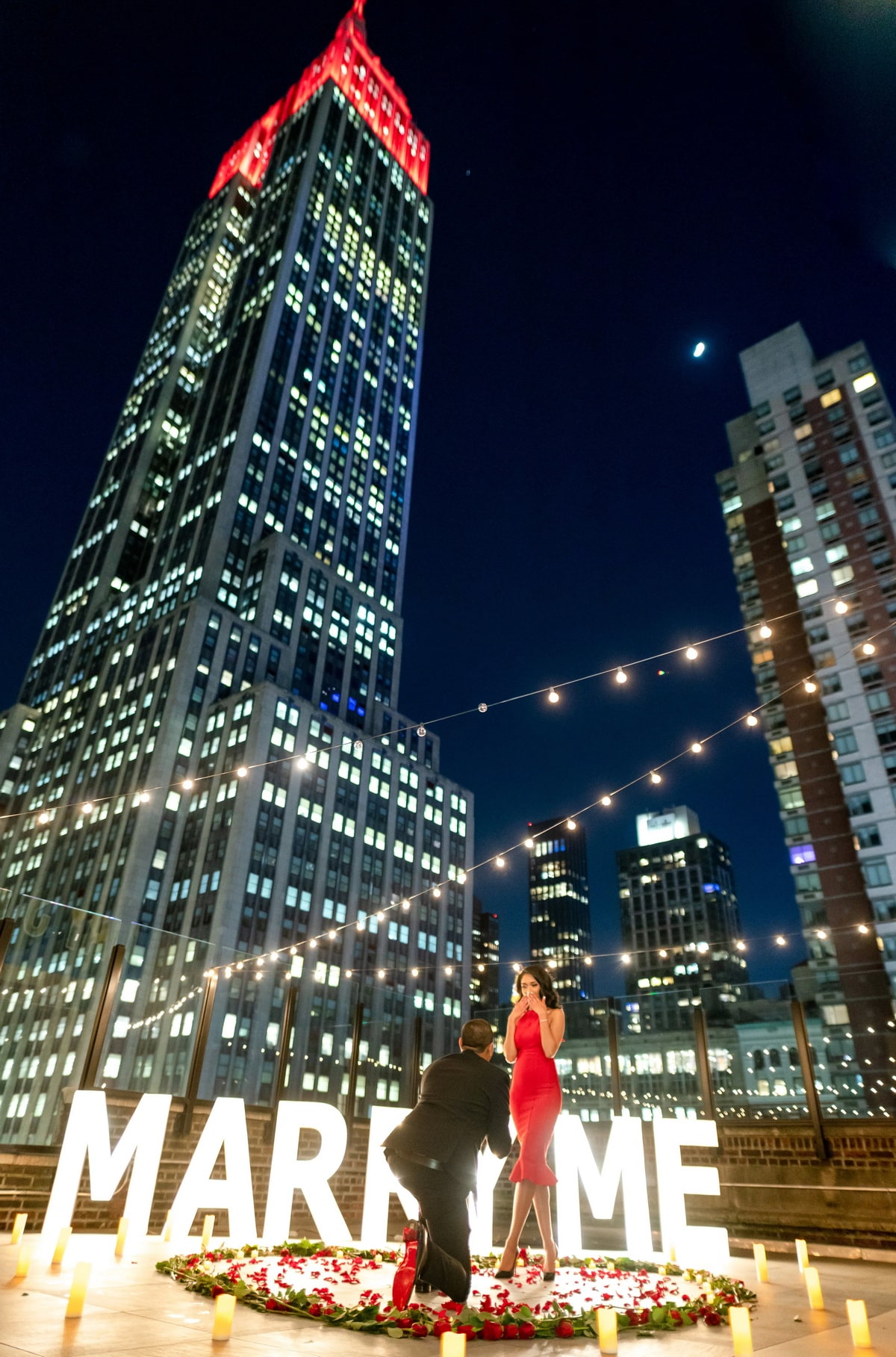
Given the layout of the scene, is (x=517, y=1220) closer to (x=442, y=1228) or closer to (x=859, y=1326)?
(x=442, y=1228)

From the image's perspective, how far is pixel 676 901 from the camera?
116 metres

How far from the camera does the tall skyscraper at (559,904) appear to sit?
17300 cm

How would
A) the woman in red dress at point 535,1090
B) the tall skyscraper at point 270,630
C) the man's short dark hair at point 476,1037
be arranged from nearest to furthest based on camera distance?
the man's short dark hair at point 476,1037, the woman in red dress at point 535,1090, the tall skyscraper at point 270,630

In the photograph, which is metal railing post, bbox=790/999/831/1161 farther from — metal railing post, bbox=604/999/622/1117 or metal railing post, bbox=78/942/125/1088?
metal railing post, bbox=78/942/125/1088

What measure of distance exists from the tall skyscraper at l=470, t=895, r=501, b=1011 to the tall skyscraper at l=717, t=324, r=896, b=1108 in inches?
2653

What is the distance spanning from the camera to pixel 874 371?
56.5 meters

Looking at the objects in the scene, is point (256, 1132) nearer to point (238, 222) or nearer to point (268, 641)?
point (268, 641)

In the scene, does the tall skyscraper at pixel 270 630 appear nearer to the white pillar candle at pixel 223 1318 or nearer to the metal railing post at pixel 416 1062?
the metal railing post at pixel 416 1062

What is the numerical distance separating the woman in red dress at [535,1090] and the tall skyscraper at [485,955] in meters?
105

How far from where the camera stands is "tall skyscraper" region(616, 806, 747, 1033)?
108 m

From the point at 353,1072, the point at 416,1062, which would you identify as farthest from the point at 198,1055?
the point at 416,1062

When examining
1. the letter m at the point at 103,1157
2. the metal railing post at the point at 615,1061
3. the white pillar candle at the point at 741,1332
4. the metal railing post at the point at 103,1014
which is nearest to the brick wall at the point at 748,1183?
the metal railing post at the point at 103,1014

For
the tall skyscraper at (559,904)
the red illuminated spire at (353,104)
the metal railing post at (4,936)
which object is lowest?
the metal railing post at (4,936)

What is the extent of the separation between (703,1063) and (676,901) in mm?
113840
